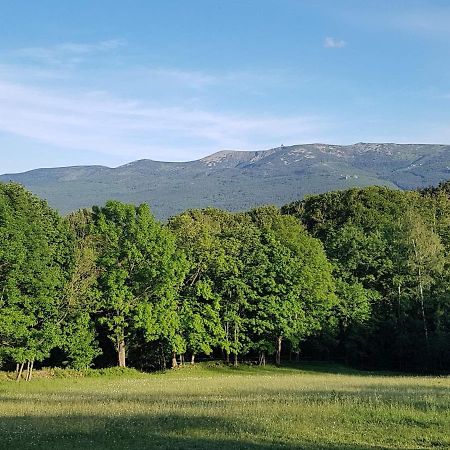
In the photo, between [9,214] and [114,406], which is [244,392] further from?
[9,214]

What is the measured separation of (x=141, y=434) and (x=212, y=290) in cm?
4344

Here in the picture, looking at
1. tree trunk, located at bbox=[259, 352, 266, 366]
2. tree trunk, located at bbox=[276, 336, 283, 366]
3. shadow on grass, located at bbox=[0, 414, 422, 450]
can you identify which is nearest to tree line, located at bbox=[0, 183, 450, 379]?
tree trunk, located at bbox=[276, 336, 283, 366]

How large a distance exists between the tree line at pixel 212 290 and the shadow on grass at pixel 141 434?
1013 inches

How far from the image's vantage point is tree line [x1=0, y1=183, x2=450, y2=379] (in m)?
48.0

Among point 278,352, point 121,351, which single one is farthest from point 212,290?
point 121,351

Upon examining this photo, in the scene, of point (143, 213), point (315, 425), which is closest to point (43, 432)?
point (315, 425)

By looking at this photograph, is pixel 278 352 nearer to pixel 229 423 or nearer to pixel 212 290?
pixel 212 290

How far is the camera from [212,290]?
6262 cm

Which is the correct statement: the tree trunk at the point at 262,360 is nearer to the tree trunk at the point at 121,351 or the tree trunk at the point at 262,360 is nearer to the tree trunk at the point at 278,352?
the tree trunk at the point at 278,352

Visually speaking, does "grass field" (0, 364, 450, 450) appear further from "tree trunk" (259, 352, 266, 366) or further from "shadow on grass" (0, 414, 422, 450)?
"tree trunk" (259, 352, 266, 366)

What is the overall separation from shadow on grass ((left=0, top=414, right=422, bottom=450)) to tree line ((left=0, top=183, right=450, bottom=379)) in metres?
25.7

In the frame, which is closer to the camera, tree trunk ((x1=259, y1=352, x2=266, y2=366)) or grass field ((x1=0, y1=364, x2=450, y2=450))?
grass field ((x1=0, y1=364, x2=450, y2=450))

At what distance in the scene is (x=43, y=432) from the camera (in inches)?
775

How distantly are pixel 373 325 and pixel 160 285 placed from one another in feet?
77.5
